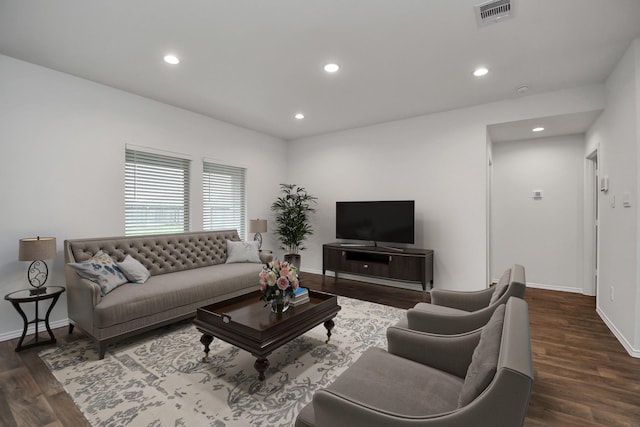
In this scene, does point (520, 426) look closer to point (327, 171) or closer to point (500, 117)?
point (500, 117)

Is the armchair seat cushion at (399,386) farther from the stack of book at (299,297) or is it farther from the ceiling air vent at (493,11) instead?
the ceiling air vent at (493,11)

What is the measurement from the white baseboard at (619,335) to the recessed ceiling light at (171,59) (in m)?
5.20

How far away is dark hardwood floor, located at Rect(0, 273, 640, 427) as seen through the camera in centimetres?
184

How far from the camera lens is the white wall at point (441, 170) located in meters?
4.04

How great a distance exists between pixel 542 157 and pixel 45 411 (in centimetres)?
670

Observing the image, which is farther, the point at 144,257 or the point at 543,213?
the point at 543,213

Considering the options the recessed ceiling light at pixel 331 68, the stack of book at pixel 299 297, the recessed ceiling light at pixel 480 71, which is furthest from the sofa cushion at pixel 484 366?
the recessed ceiling light at pixel 480 71

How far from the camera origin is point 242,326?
2209mm

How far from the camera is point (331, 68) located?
3135 millimetres

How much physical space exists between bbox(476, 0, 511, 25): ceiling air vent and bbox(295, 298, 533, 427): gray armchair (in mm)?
2178

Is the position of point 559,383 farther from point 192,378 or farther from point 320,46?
point 320,46

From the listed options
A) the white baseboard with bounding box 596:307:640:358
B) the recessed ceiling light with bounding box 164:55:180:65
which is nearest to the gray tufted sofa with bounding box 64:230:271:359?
the recessed ceiling light with bounding box 164:55:180:65

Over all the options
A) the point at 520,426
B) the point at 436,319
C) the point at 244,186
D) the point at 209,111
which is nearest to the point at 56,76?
the point at 209,111

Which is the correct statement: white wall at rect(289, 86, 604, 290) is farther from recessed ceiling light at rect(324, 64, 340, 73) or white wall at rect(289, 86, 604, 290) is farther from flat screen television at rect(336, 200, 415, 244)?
recessed ceiling light at rect(324, 64, 340, 73)
